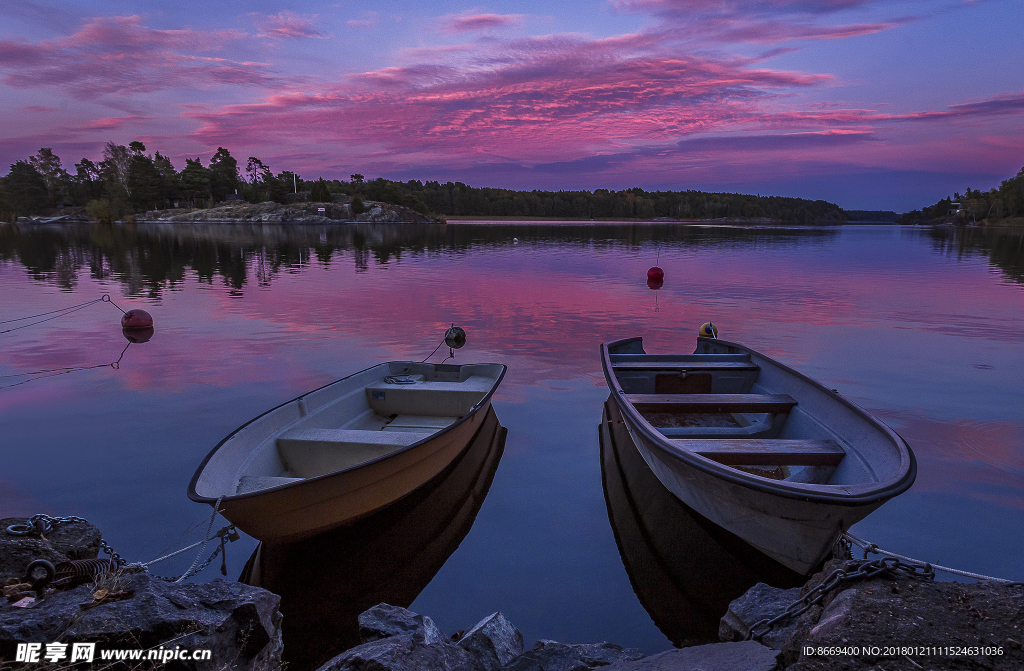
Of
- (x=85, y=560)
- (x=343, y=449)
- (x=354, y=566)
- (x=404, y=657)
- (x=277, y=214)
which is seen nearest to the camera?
(x=404, y=657)

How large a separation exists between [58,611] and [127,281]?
34.3 meters

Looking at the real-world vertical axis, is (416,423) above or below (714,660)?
below

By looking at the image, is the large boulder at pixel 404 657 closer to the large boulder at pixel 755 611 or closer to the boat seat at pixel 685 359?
the large boulder at pixel 755 611

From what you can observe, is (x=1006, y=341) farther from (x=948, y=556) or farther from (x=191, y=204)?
(x=191, y=204)

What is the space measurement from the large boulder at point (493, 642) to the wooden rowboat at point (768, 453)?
2.76m

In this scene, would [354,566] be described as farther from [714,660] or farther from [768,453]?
[768,453]

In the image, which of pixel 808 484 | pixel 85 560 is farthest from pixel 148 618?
pixel 808 484

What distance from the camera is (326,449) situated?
7797 millimetres

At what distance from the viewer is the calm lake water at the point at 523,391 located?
680 centimetres

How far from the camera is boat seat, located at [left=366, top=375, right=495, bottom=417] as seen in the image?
10438mm

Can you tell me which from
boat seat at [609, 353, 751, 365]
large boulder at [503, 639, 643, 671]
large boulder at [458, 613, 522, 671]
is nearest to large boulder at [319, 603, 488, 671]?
large boulder at [458, 613, 522, 671]

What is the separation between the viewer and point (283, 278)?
3388cm

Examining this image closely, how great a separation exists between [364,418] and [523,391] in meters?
4.63

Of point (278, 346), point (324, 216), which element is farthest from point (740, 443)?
point (324, 216)
